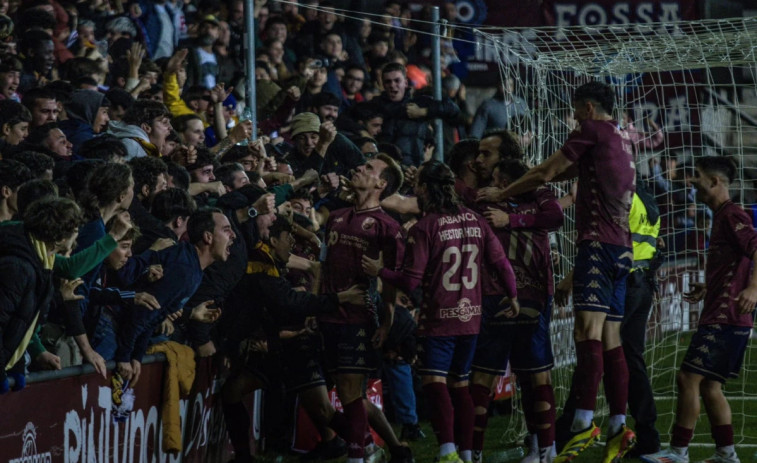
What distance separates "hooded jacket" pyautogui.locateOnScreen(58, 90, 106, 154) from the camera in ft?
31.3

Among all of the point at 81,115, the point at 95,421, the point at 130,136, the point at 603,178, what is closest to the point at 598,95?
the point at 603,178

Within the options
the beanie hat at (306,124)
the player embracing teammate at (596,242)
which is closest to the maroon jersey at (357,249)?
the player embracing teammate at (596,242)

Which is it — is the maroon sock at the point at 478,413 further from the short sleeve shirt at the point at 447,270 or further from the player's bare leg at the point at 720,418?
the player's bare leg at the point at 720,418


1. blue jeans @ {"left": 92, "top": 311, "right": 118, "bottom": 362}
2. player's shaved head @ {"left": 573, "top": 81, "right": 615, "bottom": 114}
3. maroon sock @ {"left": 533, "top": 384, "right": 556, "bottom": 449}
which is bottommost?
maroon sock @ {"left": 533, "top": 384, "right": 556, "bottom": 449}

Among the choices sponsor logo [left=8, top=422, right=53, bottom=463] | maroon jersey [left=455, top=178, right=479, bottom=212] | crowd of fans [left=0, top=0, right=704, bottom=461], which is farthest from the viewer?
maroon jersey [left=455, top=178, right=479, bottom=212]

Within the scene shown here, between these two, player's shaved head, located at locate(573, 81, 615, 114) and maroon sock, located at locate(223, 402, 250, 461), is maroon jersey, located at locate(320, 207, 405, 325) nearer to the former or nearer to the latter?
maroon sock, located at locate(223, 402, 250, 461)

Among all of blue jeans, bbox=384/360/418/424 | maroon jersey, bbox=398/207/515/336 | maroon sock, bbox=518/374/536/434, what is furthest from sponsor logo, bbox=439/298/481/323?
A: blue jeans, bbox=384/360/418/424

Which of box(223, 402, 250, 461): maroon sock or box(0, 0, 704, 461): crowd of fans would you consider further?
box(223, 402, 250, 461): maroon sock

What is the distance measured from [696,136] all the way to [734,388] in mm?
5172

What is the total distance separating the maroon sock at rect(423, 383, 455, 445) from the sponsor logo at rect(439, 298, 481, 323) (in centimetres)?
43

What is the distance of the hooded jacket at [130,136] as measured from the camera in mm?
9305

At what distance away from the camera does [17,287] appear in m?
5.79

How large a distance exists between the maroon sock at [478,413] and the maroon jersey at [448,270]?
2.27 feet

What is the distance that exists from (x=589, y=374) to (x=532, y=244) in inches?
44.6
